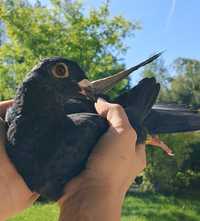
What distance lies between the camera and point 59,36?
759 centimetres

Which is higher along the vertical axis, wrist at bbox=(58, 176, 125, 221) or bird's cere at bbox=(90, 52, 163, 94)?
bird's cere at bbox=(90, 52, 163, 94)

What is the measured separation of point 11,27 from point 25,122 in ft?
21.9

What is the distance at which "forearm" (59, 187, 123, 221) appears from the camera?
1326 mm

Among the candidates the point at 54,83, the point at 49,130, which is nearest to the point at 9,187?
the point at 49,130

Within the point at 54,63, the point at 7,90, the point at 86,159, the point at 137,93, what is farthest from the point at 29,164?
the point at 7,90

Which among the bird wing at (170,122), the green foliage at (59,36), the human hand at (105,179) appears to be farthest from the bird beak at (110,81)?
the green foliage at (59,36)

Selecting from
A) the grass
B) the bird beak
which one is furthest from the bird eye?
the grass

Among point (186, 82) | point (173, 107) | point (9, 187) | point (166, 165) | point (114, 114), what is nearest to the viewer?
point (9, 187)

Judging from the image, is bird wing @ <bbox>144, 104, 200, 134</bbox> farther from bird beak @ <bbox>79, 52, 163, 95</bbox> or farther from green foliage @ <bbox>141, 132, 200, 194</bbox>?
green foliage @ <bbox>141, 132, 200, 194</bbox>

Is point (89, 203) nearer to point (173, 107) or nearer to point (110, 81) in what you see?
point (110, 81)

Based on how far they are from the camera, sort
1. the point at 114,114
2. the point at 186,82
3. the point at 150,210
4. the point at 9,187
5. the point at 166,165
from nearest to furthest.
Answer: the point at 9,187, the point at 114,114, the point at 150,210, the point at 166,165, the point at 186,82

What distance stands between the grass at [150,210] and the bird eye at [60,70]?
4.66m

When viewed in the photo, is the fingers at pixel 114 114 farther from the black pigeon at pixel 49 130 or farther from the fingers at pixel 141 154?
the fingers at pixel 141 154

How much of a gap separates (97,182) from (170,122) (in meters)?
0.48
